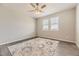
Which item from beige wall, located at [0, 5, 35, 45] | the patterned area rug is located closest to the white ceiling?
beige wall, located at [0, 5, 35, 45]

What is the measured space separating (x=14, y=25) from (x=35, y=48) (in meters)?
0.54

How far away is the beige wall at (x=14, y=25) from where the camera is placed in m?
1.25

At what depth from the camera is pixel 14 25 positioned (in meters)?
1.33

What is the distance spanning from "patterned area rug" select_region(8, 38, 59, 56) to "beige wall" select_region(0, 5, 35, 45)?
121 mm

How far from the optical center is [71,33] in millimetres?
1282

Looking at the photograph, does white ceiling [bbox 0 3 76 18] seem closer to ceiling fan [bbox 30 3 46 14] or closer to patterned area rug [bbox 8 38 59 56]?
ceiling fan [bbox 30 3 46 14]

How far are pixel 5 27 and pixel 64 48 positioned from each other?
1.06m

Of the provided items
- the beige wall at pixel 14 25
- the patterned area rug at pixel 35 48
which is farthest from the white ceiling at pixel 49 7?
the patterned area rug at pixel 35 48

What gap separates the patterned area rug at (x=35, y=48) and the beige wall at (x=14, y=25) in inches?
4.8

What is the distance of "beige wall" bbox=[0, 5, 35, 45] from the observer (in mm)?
1246

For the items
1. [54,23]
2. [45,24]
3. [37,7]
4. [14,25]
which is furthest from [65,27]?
[14,25]

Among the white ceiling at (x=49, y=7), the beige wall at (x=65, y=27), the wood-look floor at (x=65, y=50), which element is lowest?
A: the wood-look floor at (x=65, y=50)

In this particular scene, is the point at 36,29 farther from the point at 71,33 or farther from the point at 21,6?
the point at 71,33

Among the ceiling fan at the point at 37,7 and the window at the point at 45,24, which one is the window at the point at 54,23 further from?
the ceiling fan at the point at 37,7
